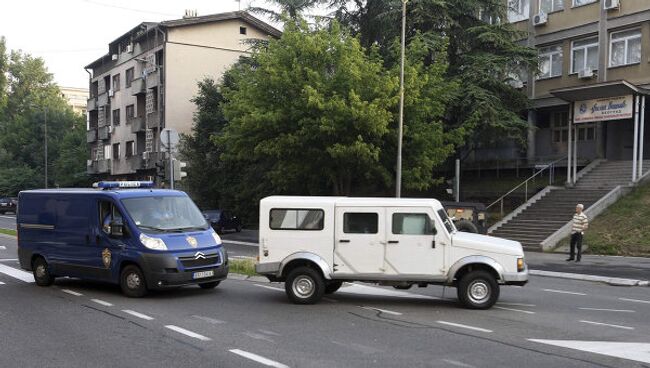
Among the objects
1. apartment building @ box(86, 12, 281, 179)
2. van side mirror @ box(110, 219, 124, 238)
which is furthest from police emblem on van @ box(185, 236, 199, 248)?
apartment building @ box(86, 12, 281, 179)

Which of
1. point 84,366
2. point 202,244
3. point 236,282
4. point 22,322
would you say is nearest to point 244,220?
point 236,282

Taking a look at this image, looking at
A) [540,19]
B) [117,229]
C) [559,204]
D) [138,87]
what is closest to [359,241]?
[117,229]

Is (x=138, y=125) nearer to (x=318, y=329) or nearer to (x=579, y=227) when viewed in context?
(x=579, y=227)

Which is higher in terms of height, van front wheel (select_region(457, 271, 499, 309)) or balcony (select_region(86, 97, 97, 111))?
balcony (select_region(86, 97, 97, 111))

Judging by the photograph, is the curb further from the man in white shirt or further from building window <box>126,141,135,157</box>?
building window <box>126,141,135,157</box>

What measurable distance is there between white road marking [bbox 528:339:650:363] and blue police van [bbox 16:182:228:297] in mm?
6093

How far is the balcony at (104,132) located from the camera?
60.4m

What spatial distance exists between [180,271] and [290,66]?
1518 centimetres

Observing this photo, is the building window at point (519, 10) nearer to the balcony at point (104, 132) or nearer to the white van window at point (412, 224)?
the white van window at point (412, 224)

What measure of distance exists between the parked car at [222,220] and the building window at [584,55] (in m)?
19.6

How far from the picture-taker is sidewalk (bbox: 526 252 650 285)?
16506mm

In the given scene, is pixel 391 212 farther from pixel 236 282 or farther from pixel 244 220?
pixel 244 220

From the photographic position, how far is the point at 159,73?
1930 inches

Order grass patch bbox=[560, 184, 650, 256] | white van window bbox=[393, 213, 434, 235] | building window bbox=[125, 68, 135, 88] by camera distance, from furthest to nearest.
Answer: building window bbox=[125, 68, 135, 88] → grass patch bbox=[560, 184, 650, 256] → white van window bbox=[393, 213, 434, 235]
